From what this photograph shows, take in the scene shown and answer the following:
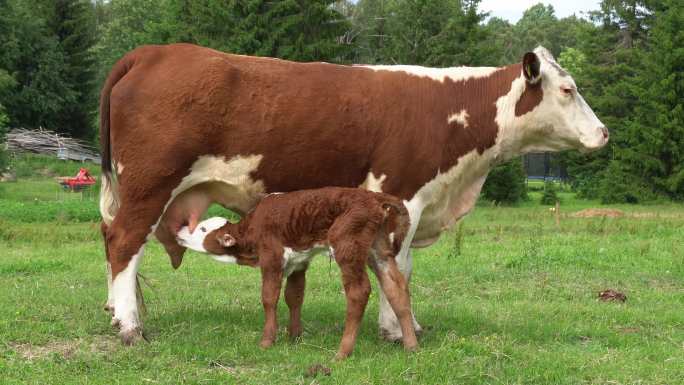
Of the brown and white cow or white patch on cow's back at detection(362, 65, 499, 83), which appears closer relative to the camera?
the brown and white cow

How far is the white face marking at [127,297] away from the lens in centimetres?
648

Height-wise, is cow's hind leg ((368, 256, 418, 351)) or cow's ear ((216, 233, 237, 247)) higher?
cow's ear ((216, 233, 237, 247))

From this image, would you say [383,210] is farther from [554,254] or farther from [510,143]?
[554,254]

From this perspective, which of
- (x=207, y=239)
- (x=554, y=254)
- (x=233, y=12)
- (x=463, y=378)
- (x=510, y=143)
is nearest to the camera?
(x=463, y=378)

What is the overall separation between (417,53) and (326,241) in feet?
106

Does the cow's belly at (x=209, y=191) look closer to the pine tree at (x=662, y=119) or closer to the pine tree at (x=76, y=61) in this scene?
the pine tree at (x=662, y=119)

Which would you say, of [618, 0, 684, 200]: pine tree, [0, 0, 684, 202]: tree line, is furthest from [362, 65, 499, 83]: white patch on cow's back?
[618, 0, 684, 200]: pine tree

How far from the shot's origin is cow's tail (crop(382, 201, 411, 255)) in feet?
20.5

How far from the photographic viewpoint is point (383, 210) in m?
6.17

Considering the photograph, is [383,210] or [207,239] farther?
[207,239]

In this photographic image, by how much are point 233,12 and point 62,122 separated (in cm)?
1941

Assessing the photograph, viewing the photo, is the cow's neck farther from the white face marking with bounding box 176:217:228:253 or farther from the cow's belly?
the white face marking with bounding box 176:217:228:253

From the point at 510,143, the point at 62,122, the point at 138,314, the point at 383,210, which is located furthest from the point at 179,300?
the point at 62,122

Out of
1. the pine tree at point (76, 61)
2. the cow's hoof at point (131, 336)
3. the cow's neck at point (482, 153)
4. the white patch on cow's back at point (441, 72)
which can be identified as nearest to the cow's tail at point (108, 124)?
the cow's hoof at point (131, 336)
